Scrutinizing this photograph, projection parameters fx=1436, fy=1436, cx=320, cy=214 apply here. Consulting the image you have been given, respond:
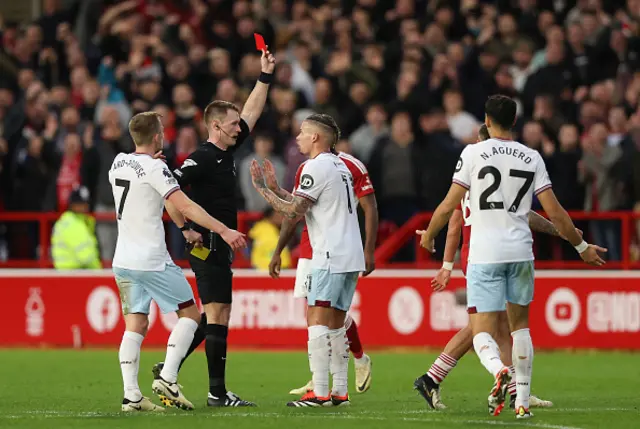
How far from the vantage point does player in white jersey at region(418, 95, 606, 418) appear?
34.9ft

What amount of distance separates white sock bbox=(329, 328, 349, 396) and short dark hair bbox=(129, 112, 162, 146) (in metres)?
2.16

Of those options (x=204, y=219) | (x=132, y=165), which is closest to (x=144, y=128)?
(x=132, y=165)

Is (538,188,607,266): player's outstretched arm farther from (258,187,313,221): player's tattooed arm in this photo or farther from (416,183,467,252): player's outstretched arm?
(258,187,313,221): player's tattooed arm

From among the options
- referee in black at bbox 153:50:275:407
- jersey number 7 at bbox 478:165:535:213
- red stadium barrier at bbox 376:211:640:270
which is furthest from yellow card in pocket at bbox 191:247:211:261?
red stadium barrier at bbox 376:211:640:270

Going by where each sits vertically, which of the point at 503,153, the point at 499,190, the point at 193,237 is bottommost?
the point at 193,237

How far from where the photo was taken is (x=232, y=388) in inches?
559

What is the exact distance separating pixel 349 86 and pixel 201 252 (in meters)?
11.1

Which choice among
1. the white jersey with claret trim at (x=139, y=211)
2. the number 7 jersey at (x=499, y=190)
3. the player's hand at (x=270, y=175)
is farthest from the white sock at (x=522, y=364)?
the white jersey with claret trim at (x=139, y=211)

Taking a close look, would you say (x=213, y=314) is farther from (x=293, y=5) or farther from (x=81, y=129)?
(x=293, y=5)

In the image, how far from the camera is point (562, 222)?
10688 millimetres

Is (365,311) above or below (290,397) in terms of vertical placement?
above

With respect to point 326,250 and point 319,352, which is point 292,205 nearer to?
point 326,250

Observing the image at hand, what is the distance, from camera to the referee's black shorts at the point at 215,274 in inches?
464

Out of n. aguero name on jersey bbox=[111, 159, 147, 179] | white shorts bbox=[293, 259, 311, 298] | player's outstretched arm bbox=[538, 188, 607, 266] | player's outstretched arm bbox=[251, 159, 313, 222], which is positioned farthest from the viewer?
white shorts bbox=[293, 259, 311, 298]
